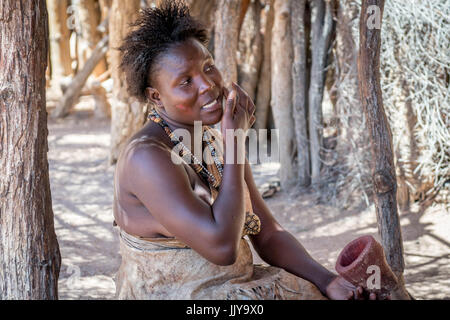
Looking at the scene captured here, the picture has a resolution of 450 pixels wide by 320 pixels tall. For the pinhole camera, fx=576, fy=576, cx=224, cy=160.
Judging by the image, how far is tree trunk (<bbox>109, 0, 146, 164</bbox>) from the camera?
21.0ft

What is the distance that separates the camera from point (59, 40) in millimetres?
11219

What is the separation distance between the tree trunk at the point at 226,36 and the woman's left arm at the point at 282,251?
112 inches

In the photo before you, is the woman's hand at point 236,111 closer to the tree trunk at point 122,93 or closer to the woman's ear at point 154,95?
the woman's ear at point 154,95

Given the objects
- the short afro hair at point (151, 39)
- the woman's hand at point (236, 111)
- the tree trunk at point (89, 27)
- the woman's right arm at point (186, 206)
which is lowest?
the woman's right arm at point (186, 206)

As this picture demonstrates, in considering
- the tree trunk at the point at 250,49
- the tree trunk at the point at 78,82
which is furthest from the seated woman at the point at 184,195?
the tree trunk at the point at 78,82

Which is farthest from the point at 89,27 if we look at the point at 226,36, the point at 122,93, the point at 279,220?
the point at 279,220

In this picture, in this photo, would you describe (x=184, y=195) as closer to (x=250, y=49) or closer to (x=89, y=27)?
(x=250, y=49)

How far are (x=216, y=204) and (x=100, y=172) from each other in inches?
201

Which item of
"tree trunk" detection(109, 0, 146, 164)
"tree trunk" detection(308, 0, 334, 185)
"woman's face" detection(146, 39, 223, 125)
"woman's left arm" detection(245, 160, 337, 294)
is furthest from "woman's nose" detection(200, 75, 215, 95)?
"tree trunk" detection(109, 0, 146, 164)

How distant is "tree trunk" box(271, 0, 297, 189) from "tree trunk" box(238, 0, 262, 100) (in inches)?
41.7

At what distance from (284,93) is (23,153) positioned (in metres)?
3.86

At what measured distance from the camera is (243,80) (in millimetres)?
6949

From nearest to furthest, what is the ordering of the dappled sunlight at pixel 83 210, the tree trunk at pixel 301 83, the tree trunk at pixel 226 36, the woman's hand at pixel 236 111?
the woman's hand at pixel 236 111, the dappled sunlight at pixel 83 210, the tree trunk at pixel 226 36, the tree trunk at pixel 301 83

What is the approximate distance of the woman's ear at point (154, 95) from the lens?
88.2 inches
